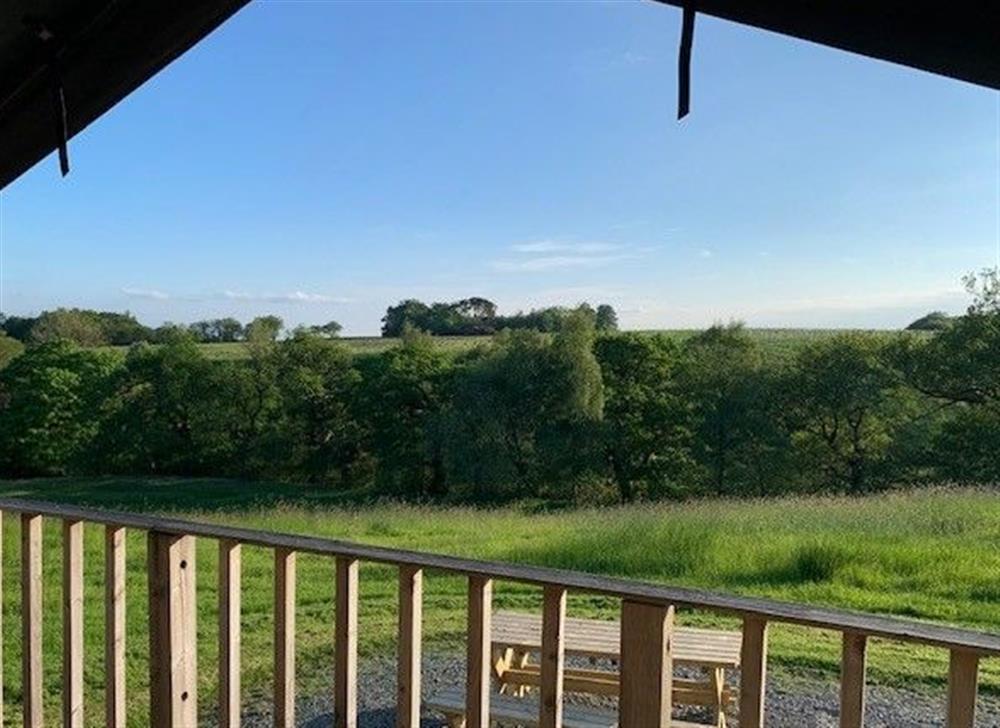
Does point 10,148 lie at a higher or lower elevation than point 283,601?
higher

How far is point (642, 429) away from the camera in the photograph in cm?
2325

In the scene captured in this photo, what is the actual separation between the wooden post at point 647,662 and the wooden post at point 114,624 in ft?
4.14

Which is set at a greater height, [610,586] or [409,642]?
[610,586]

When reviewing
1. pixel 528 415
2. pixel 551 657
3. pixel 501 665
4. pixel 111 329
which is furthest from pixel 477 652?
pixel 111 329

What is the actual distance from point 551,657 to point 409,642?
31 centimetres

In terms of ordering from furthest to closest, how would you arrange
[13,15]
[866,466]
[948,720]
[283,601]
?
[866,466]
[283,601]
[948,720]
[13,15]

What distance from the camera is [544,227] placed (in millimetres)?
27453

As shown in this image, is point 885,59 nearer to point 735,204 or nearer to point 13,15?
point 13,15

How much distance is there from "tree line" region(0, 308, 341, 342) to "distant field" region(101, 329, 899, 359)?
448mm

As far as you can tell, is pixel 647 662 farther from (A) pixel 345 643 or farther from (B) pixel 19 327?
(B) pixel 19 327

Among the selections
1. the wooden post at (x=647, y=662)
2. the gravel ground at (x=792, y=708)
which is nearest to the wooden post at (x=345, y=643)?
the wooden post at (x=647, y=662)

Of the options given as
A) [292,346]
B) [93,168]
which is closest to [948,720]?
[93,168]

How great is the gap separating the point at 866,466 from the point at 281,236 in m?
17.8

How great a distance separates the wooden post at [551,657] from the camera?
5.15ft
